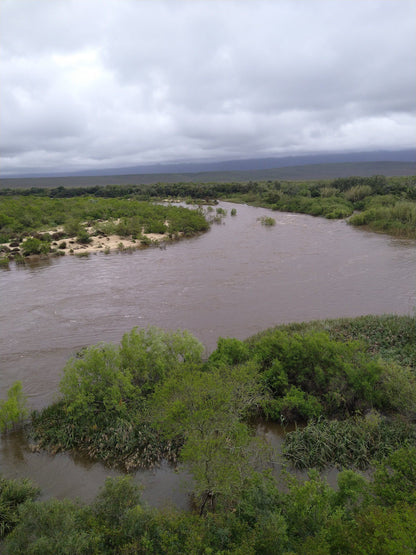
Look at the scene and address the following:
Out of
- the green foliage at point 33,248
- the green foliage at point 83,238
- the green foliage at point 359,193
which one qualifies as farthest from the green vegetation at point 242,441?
the green foliage at point 359,193

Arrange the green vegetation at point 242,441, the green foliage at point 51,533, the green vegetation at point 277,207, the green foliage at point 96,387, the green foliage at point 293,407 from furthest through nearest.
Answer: the green vegetation at point 277,207
the green foliage at point 293,407
the green foliage at point 96,387
the green vegetation at point 242,441
the green foliage at point 51,533

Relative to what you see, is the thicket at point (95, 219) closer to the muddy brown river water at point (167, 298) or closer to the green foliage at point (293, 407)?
the muddy brown river water at point (167, 298)

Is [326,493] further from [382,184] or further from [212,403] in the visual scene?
[382,184]

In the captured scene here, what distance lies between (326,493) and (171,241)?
37666 millimetres

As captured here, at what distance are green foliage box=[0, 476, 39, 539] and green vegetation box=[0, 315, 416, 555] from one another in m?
0.20

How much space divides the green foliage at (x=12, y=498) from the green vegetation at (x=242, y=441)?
199 mm

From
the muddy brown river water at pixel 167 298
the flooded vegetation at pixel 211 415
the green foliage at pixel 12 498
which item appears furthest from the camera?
the muddy brown river water at pixel 167 298

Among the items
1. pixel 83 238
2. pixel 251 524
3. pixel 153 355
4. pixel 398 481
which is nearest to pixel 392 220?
pixel 83 238

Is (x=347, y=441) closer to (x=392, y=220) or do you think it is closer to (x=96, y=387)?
(x=96, y=387)

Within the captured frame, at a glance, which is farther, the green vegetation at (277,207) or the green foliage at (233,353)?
the green vegetation at (277,207)

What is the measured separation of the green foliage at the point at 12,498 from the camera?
8.79 meters

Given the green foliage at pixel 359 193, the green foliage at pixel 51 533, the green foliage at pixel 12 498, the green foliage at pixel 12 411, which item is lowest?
the green foliage at pixel 12 498

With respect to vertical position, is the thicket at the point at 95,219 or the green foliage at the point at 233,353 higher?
the thicket at the point at 95,219

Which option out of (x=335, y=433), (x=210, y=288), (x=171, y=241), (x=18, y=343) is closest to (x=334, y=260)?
(x=210, y=288)
